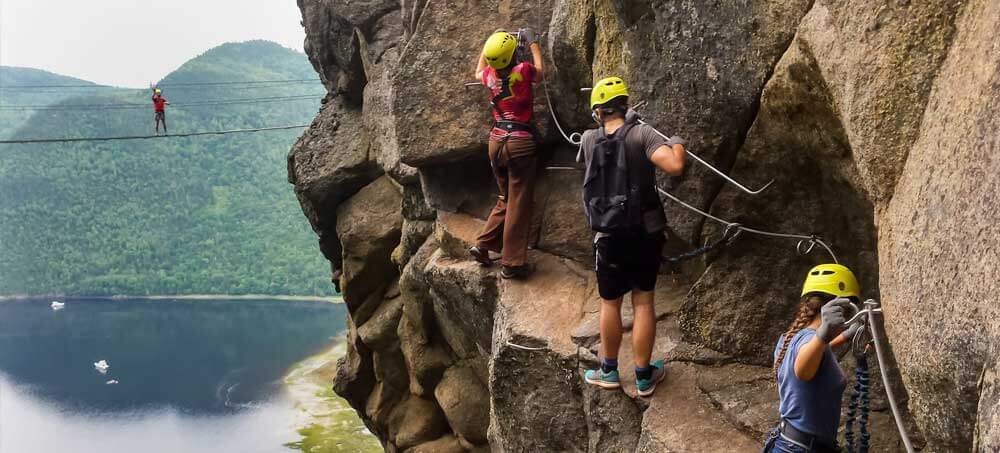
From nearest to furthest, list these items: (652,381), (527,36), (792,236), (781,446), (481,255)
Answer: (781,446)
(792,236)
(652,381)
(527,36)
(481,255)

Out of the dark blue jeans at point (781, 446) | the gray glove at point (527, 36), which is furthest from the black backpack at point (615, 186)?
the gray glove at point (527, 36)

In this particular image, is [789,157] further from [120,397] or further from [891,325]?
[120,397]

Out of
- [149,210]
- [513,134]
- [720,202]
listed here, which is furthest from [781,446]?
[149,210]

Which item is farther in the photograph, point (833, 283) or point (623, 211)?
point (623, 211)

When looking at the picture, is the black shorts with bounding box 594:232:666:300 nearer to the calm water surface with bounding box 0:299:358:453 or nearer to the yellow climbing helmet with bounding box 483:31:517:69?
the yellow climbing helmet with bounding box 483:31:517:69

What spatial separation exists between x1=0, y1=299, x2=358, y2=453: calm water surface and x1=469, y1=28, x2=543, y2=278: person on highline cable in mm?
23323

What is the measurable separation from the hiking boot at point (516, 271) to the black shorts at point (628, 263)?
270 centimetres

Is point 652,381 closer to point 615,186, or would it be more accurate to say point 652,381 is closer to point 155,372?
point 615,186

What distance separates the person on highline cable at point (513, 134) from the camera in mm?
8791

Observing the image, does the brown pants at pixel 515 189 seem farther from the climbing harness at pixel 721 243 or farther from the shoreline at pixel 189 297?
the shoreline at pixel 189 297

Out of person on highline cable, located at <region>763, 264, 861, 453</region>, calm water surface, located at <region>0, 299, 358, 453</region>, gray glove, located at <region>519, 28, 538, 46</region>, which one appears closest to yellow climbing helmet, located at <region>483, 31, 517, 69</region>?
gray glove, located at <region>519, 28, 538, 46</region>

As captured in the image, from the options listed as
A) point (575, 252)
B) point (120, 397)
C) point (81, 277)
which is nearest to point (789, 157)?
point (575, 252)

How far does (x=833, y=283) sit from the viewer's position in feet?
16.9

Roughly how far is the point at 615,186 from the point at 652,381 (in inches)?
69.8
